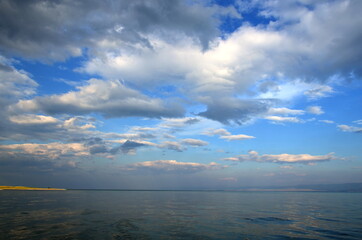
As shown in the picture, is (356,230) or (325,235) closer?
Answer: (325,235)

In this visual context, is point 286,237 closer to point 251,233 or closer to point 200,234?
point 251,233

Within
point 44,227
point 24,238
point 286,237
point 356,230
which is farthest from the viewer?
point 356,230

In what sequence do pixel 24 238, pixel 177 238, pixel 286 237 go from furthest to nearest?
pixel 286 237, pixel 177 238, pixel 24 238

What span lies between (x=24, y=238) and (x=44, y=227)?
6.96 metres

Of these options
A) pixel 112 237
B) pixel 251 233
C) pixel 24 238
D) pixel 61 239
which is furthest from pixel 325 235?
pixel 24 238

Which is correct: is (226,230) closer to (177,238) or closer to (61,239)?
(177,238)

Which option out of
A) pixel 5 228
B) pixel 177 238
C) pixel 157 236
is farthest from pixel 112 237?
pixel 5 228

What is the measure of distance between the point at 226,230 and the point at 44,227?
83.8ft

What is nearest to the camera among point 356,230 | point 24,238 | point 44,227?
point 24,238

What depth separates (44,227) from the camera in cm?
3083

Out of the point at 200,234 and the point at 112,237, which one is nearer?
the point at 112,237

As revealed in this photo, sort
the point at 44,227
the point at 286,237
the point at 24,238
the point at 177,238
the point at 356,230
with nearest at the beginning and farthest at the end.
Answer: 1. the point at 24,238
2. the point at 177,238
3. the point at 286,237
4. the point at 44,227
5. the point at 356,230

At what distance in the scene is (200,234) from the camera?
28672 millimetres

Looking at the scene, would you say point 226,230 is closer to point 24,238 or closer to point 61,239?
point 61,239
